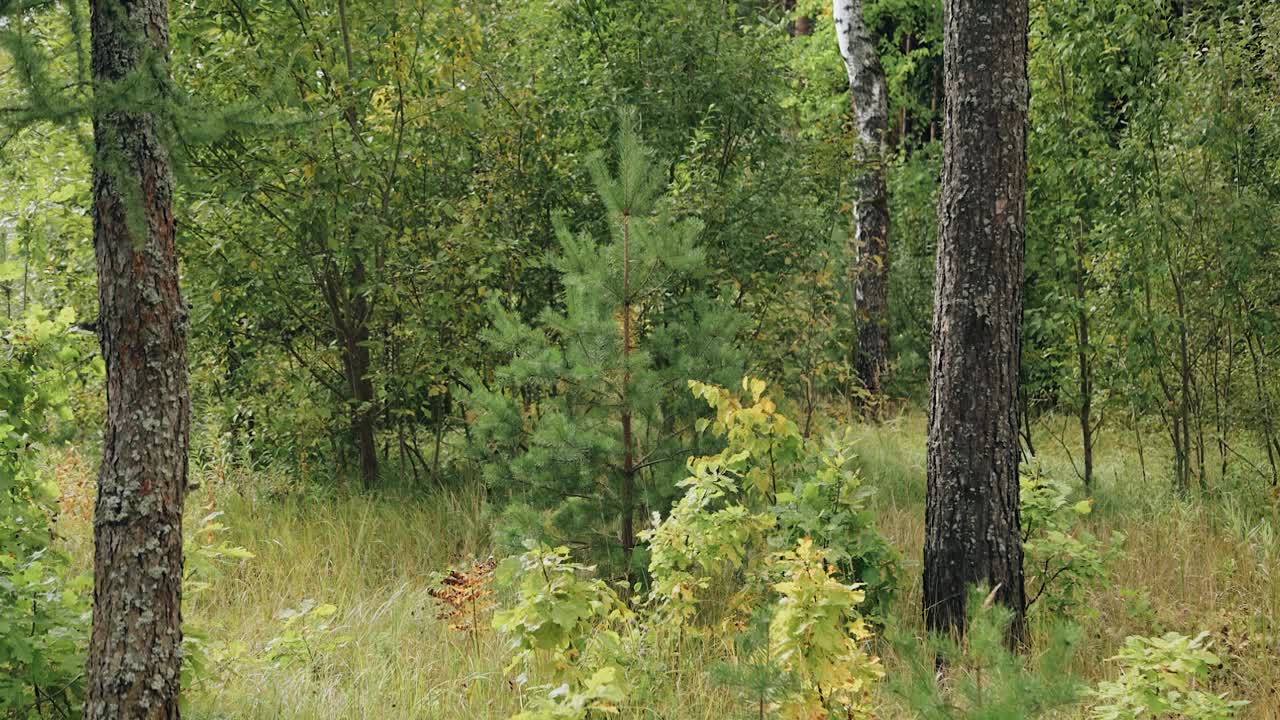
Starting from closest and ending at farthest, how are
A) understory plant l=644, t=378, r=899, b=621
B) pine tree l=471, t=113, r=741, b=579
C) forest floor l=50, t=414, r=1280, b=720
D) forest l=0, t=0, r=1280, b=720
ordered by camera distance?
forest l=0, t=0, r=1280, b=720
forest floor l=50, t=414, r=1280, b=720
understory plant l=644, t=378, r=899, b=621
pine tree l=471, t=113, r=741, b=579

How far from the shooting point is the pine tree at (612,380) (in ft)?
17.2

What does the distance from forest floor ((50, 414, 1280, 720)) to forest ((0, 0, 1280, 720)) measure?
32 millimetres

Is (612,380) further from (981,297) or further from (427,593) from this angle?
(981,297)

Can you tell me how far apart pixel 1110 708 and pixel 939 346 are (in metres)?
2.07

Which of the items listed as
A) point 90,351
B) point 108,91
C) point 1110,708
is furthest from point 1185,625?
point 90,351

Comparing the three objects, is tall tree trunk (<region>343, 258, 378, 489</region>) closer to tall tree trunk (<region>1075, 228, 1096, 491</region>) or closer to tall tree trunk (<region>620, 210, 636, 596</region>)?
tall tree trunk (<region>620, 210, 636, 596</region>)

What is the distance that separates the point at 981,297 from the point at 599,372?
6.21ft

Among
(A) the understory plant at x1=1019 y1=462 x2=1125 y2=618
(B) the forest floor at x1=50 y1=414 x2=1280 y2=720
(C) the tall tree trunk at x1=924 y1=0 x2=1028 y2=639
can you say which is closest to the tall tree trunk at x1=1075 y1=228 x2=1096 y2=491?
(B) the forest floor at x1=50 y1=414 x2=1280 y2=720

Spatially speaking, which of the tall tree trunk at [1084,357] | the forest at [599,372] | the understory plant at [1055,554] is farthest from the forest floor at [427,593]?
the tall tree trunk at [1084,357]

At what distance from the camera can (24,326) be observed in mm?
3914

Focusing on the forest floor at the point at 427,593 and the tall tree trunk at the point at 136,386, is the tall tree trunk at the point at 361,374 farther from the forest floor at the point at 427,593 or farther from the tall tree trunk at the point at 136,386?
the tall tree trunk at the point at 136,386

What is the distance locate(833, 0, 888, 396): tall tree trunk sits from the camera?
420 inches

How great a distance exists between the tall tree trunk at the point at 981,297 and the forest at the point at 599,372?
0.02 metres

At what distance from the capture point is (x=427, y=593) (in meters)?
5.54
